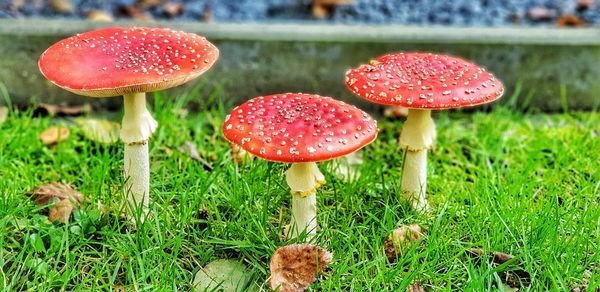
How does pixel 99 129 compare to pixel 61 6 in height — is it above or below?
below

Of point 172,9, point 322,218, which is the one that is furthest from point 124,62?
point 172,9

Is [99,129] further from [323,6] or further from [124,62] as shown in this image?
[323,6]

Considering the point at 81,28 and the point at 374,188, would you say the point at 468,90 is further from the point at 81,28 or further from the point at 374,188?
the point at 81,28

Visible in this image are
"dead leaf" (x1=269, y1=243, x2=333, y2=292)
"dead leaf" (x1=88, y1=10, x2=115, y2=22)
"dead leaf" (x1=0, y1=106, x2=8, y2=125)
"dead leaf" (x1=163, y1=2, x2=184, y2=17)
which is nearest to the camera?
"dead leaf" (x1=269, y1=243, x2=333, y2=292)

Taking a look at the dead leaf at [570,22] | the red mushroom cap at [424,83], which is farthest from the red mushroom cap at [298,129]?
the dead leaf at [570,22]

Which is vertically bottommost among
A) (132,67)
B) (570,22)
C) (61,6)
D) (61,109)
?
(61,109)

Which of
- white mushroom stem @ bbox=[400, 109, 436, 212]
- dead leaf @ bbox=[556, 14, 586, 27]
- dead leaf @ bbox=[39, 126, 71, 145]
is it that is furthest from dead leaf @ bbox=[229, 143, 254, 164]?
dead leaf @ bbox=[556, 14, 586, 27]

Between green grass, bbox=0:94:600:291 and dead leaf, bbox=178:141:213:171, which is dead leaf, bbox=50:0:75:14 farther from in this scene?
dead leaf, bbox=178:141:213:171
